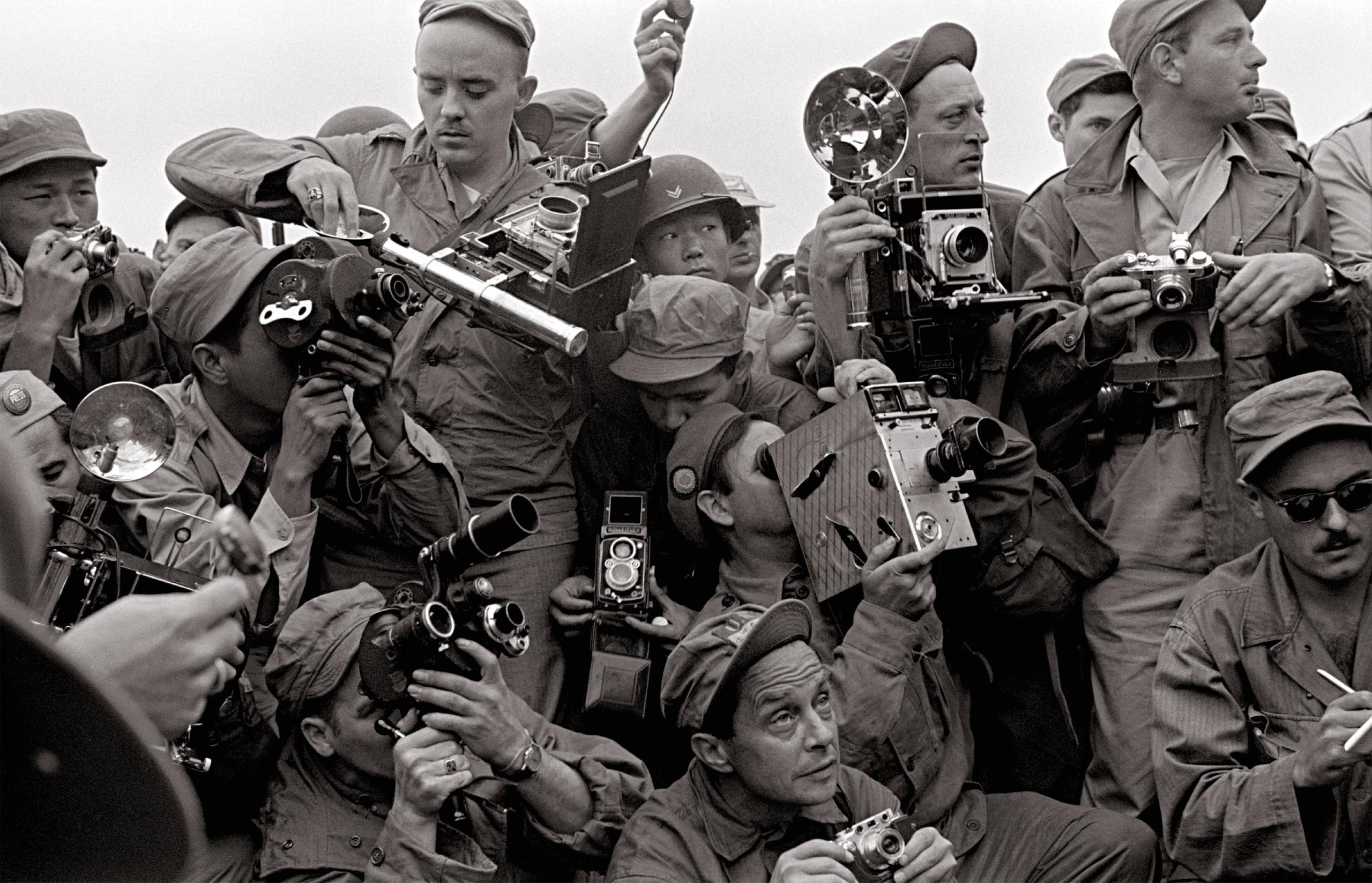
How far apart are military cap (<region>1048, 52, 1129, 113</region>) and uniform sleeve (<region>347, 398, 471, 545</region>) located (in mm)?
2583

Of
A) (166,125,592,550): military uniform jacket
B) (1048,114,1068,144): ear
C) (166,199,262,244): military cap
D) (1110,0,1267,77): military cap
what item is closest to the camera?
(166,125,592,550): military uniform jacket

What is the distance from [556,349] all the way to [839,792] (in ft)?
3.93

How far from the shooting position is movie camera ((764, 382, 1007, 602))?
440 centimetres

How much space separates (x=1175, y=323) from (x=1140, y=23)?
1.01m

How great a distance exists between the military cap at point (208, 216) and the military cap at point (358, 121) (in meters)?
0.43

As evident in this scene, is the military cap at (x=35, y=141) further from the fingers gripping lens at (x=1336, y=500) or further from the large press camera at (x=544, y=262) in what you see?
the fingers gripping lens at (x=1336, y=500)

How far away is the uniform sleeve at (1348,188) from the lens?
508cm

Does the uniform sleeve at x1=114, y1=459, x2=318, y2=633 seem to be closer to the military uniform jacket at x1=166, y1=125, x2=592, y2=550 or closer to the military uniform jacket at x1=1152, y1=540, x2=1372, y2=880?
the military uniform jacket at x1=166, y1=125, x2=592, y2=550

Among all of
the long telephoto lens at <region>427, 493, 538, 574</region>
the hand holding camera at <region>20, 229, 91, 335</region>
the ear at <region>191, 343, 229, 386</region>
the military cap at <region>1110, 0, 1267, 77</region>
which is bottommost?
the long telephoto lens at <region>427, 493, 538, 574</region>

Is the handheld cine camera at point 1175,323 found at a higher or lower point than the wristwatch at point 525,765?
higher

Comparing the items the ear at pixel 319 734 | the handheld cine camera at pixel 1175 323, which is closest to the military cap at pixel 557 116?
the handheld cine camera at pixel 1175 323

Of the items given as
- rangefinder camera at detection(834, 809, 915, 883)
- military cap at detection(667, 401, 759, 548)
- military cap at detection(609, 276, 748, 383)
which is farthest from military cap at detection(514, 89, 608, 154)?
rangefinder camera at detection(834, 809, 915, 883)

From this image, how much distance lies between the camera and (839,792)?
4.16 m

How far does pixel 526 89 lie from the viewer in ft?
17.1
